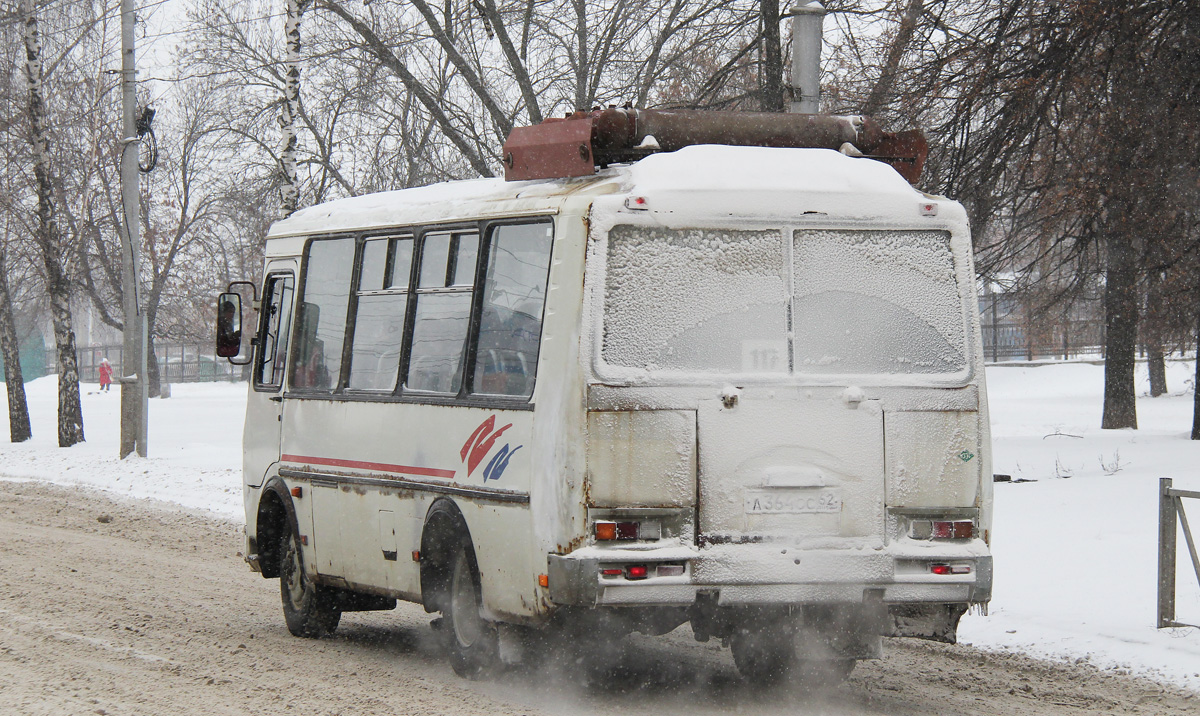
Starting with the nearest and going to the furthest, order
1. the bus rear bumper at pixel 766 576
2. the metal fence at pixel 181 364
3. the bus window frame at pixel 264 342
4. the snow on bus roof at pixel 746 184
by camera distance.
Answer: the bus rear bumper at pixel 766 576 → the snow on bus roof at pixel 746 184 → the bus window frame at pixel 264 342 → the metal fence at pixel 181 364

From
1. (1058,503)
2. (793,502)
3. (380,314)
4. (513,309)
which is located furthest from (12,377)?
(793,502)

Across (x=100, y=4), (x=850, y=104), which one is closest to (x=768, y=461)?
(x=850, y=104)

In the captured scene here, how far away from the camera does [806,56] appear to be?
38.5ft

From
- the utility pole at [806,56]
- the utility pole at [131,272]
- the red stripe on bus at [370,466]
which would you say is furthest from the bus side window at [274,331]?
the utility pole at [131,272]

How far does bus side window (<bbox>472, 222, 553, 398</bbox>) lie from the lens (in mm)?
7129

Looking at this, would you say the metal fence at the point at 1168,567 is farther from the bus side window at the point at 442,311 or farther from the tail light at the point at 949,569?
the bus side window at the point at 442,311

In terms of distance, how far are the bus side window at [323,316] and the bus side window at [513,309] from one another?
1829mm

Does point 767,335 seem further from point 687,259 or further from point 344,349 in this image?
point 344,349

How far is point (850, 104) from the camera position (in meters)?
18.3

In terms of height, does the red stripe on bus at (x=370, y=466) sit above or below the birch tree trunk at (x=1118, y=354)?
below

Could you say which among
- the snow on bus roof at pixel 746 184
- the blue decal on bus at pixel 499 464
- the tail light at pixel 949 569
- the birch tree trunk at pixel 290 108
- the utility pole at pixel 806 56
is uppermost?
the birch tree trunk at pixel 290 108

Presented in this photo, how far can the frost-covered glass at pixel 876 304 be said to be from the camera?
22.8ft

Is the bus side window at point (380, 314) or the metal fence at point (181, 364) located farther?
the metal fence at point (181, 364)

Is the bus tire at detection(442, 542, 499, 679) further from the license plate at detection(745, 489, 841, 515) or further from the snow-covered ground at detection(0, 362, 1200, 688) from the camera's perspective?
the snow-covered ground at detection(0, 362, 1200, 688)
